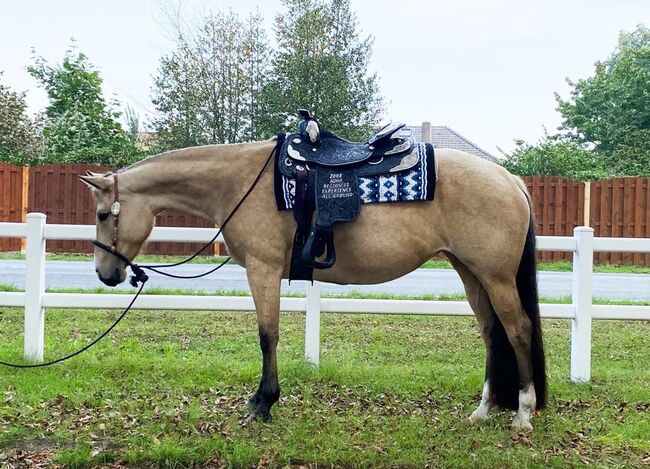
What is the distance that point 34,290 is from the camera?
5812mm

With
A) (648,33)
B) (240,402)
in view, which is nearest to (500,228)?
(240,402)

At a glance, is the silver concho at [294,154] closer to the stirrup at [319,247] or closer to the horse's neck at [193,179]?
the horse's neck at [193,179]

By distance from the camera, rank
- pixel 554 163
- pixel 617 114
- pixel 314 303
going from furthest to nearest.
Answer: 1. pixel 617 114
2. pixel 554 163
3. pixel 314 303

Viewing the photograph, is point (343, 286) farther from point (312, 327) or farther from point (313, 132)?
point (313, 132)

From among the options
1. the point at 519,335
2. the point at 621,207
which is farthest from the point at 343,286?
the point at 621,207

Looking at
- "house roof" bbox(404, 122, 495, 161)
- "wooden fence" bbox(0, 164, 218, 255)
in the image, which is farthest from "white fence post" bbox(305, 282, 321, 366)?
"house roof" bbox(404, 122, 495, 161)

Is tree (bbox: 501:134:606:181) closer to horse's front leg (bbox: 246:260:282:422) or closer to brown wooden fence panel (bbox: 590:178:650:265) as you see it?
brown wooden fence panel (bbox: 590:178:650:265)

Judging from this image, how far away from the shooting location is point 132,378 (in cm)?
542

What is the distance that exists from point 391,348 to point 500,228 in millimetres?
2850

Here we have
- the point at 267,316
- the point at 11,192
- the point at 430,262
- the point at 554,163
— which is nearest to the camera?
the point at 267,316

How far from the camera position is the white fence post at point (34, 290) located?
5750 mm

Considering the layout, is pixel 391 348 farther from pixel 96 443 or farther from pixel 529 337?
pixel 96 443

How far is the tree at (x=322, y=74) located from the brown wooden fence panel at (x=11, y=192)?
22.7 feet

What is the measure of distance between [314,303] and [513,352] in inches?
72.1
